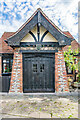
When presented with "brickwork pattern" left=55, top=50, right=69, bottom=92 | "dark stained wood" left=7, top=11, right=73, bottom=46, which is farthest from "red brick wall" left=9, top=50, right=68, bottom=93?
"dark stained wood" left=7, top=11, right=73, bottom=46

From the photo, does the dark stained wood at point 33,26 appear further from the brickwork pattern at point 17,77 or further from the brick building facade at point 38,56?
the brickwork pattern at point 17,77

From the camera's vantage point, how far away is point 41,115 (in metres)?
3.42

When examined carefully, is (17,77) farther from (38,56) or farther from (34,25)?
(34,25)

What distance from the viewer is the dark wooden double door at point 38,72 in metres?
6.13

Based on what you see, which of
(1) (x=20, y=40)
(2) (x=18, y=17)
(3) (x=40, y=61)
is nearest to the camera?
(1) (x=20, y=40)

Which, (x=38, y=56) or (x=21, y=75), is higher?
(x=38, y=56)

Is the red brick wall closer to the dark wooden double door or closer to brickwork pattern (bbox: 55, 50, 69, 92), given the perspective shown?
brickwork pattern (bbox: 55, 50, 69, 92)

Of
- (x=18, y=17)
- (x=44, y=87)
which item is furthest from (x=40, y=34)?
(x=18, y=17)

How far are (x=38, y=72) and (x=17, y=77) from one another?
1.38 m

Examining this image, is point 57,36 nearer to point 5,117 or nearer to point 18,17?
point 5,117

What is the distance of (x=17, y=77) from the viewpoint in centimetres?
588

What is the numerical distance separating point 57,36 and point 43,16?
60.8 inches

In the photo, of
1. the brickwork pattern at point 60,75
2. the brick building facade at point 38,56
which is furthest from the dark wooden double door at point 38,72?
the brickwork pattern at point 60,75

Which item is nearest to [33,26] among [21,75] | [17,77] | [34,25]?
[34,25]
